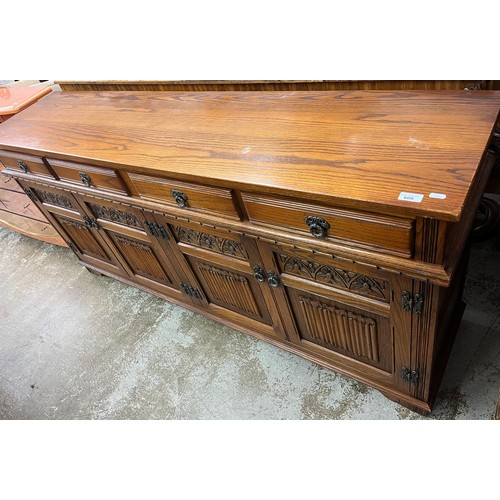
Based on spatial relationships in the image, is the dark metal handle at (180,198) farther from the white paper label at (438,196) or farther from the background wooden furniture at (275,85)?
the white paper label at (438,196)

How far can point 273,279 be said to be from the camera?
107 cm

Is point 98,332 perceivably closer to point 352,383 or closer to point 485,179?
point 352,383

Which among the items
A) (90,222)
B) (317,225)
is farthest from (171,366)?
(317,225)

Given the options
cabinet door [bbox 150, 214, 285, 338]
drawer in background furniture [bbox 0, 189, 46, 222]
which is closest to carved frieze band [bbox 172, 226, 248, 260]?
cabinet door [bbox 150, 214, 285, 338]

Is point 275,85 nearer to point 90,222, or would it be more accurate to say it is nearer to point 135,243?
point 135,243

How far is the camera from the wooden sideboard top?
71 cm

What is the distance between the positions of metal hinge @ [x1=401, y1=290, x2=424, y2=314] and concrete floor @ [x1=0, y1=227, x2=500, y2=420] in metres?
0.55

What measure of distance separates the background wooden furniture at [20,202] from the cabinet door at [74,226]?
0.32 metres

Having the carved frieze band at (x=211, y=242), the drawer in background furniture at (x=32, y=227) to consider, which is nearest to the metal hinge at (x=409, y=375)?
the carved frieze band at (x=211, y=242)

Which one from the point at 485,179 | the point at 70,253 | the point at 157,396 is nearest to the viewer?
the point at 485,179

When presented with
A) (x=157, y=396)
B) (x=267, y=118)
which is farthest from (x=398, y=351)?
(x=157, y=396)

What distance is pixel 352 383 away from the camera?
1329 millimetres

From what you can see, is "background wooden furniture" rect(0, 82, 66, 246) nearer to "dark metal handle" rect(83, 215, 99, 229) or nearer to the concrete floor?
the concrete floor
